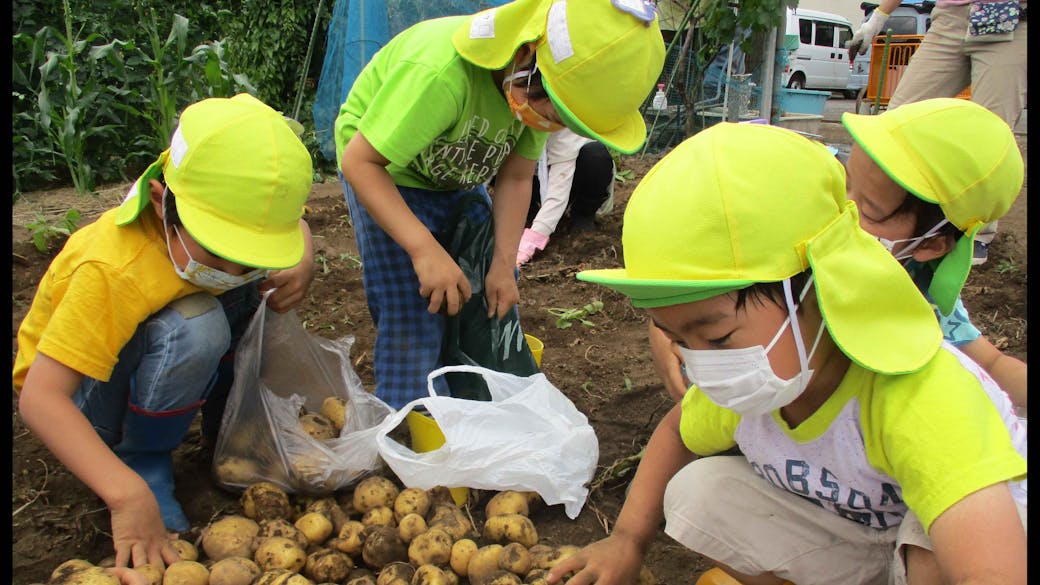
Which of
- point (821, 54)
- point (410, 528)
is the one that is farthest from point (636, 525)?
point (821, 54)

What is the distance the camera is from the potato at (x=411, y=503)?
185cm

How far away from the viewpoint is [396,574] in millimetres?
1630

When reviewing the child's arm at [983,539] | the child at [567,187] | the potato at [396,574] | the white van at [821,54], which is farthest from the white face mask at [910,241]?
the white van at [821,54]

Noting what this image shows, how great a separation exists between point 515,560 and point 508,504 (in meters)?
0.22

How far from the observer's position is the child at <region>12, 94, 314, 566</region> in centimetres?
158

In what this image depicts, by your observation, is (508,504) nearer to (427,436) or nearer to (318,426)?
(427,436)

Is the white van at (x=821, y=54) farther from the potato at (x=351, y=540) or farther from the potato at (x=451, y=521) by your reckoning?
the potato at (x=351, y=540)

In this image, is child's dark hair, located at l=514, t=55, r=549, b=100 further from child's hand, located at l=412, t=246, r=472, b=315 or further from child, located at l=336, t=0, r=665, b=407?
child's hand, located at l=412, t=246, r=472, b=315

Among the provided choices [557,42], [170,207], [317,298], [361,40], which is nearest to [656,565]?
[557,42]

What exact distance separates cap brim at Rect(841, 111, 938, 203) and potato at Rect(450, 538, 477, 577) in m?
1.15

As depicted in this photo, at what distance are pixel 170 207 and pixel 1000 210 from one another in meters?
1.71

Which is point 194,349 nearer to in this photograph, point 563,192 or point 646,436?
point 646,436

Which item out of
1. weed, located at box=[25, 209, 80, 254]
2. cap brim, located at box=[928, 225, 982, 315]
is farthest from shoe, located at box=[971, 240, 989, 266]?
weed, located at box=[25, 209, 80, 254]

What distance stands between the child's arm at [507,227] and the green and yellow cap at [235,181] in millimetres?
652
